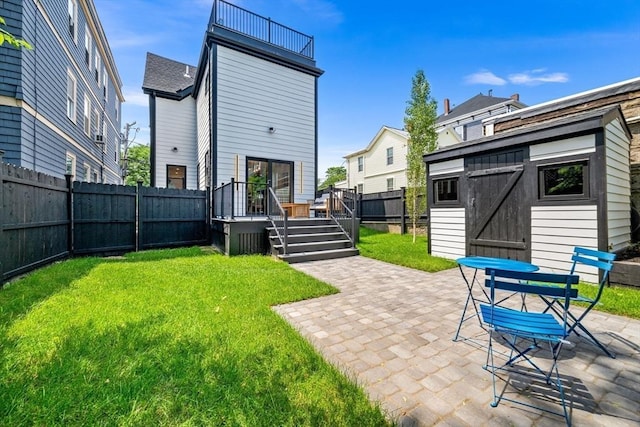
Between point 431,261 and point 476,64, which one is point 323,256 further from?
point 476,64

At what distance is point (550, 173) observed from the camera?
17.4 ft

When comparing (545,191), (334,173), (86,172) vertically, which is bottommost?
(545,191)

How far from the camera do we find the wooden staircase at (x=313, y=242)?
6.87 meters

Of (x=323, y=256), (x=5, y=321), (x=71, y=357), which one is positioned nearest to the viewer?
(x=71, y=357)

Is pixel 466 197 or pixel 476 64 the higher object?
pixel 476 64

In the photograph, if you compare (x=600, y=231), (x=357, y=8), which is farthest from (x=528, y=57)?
(x=600, y=231)

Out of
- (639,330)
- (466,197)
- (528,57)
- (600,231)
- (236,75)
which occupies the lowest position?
(639,330)

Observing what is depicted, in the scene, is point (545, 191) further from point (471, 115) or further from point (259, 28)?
point (471, 115)

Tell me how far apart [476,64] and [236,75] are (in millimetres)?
12804

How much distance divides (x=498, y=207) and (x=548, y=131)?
1667 millimetres

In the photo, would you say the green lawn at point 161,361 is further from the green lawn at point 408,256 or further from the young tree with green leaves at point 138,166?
the young tree with green leaves at point 138,166

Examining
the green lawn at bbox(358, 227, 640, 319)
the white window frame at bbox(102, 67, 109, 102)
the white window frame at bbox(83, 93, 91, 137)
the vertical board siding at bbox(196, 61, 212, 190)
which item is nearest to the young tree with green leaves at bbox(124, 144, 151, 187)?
the white window frame at bbox(102, 67, 109, 102)

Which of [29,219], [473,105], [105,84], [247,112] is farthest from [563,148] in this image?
[473,105]

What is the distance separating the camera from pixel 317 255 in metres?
6.94
